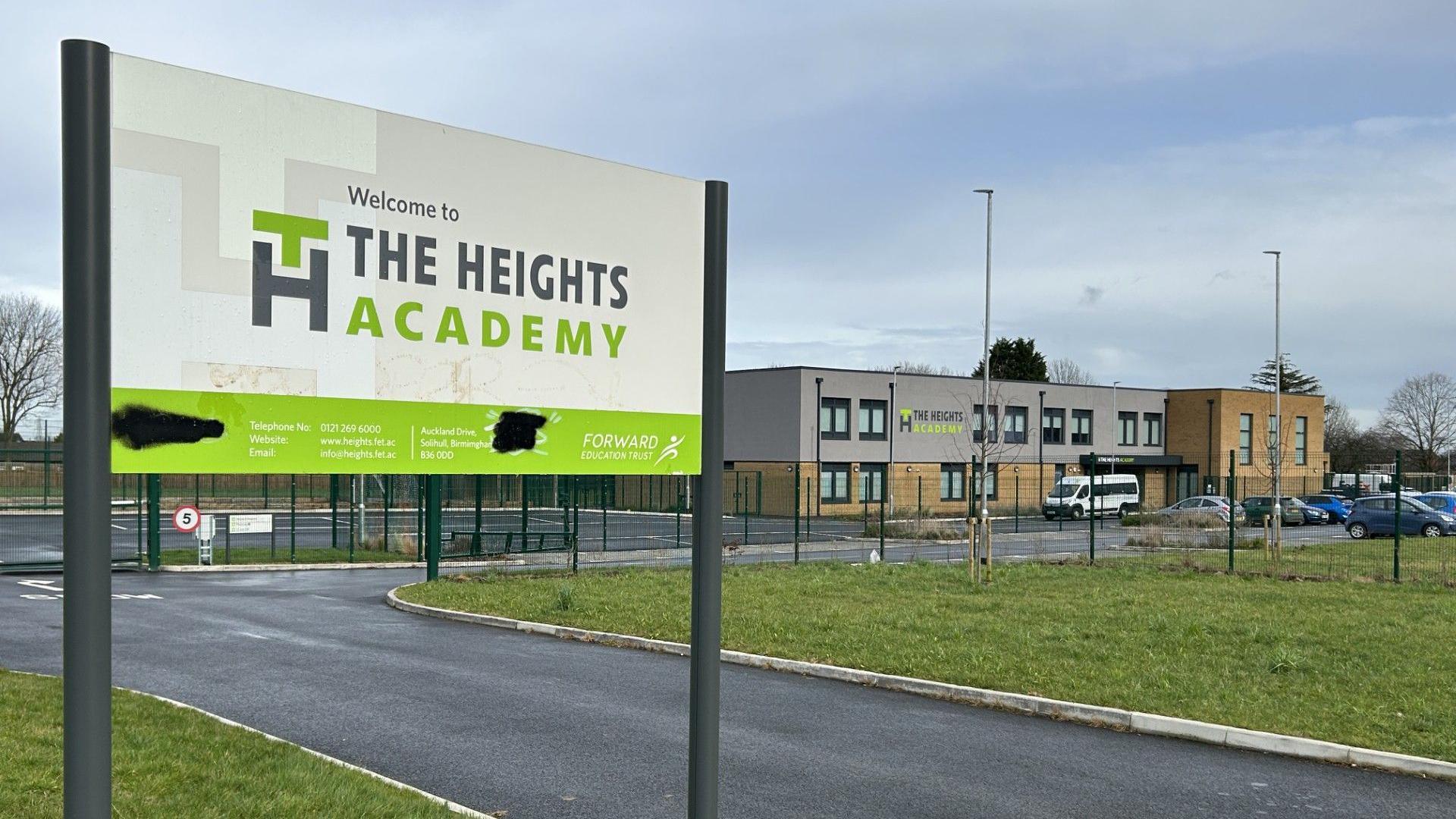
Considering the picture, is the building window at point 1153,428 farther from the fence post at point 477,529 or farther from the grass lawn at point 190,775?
the grass lawn at point 190,775

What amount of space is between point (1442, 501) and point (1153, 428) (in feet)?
139

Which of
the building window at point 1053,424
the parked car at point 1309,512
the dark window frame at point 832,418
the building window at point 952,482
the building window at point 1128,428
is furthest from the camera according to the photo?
the building window at point 1128,428

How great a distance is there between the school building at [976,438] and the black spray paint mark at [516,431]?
1696 inches

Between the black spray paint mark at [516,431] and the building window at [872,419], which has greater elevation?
the black spray paint mark at [516,431]

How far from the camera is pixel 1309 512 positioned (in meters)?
52.7

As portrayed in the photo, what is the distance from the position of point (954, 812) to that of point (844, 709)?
10.8 feet

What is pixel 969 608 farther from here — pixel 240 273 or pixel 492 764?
pixel 240 273

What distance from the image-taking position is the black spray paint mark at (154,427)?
3.58 meters

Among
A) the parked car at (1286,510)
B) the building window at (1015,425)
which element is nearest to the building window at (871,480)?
the building window at (1015,425)

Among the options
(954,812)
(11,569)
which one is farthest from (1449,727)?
(11,569)

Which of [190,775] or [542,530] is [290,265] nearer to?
[190,775]

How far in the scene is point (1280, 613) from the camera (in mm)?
16172

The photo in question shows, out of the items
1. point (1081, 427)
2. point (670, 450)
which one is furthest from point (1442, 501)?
point (670, 450)

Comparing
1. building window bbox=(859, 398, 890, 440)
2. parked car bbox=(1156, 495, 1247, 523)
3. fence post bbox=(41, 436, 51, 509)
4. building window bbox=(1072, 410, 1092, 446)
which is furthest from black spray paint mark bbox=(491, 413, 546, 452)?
building window bbox=(1072, 410, 1092, 446)
